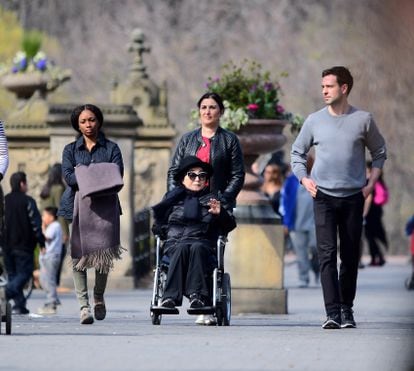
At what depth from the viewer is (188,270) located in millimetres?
14922

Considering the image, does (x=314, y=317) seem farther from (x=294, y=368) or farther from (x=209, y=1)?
(x=209, y=1)

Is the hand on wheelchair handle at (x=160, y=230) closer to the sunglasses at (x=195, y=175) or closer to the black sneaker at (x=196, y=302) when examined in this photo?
the sunglasses at (x=195, y=175)

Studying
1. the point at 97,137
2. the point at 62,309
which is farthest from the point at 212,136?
the point at 62,309

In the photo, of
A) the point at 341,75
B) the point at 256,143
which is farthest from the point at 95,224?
the point at 256,143

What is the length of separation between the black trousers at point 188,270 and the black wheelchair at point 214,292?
0.24 feet

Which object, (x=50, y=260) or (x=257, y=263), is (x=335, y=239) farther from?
(x=50, y=260)

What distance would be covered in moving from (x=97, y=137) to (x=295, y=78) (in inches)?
1434

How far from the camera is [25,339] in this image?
1327 cm

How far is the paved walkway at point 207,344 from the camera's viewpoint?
11352 mm

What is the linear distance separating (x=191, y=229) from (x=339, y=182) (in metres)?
1.19

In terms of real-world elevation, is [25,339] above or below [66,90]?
below

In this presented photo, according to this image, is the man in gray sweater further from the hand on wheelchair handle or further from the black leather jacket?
the hand on wheelchair handle

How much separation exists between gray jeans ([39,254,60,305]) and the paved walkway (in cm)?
78

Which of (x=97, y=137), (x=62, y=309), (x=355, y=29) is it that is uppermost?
(x=355, y=29)
